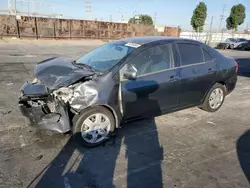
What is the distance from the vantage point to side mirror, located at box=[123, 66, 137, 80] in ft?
12.1

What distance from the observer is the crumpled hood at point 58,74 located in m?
3.51

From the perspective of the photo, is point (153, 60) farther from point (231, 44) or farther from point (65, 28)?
point (231, 44)

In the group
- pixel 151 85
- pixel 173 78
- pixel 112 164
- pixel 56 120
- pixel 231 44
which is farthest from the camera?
pixel 231 44

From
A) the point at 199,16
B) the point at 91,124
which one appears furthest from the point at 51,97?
the point at 199,16

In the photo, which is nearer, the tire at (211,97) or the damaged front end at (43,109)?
the damaged front end at (43,109)

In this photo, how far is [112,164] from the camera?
10.8 feet

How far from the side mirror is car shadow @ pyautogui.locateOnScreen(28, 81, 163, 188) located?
0.36 m

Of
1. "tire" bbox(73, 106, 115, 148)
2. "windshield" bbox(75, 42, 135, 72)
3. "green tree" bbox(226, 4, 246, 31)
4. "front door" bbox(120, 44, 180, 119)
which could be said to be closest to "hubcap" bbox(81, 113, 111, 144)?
"tire" bbox(73, 106, 115, 148)

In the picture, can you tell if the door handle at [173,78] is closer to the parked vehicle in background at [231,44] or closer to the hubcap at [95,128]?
the hubcap at [95,128]

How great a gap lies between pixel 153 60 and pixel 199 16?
130ft

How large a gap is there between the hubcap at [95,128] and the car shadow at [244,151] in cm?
209

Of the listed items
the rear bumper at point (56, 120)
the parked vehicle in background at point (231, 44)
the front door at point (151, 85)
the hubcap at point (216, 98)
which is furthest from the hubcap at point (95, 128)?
the parked vehicle in background at point (231, 44)

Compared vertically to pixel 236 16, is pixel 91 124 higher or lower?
lower

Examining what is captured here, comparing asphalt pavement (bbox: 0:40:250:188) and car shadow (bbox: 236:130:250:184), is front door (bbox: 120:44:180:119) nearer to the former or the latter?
asphalt pavement (bbox: 0:40:250:188)
